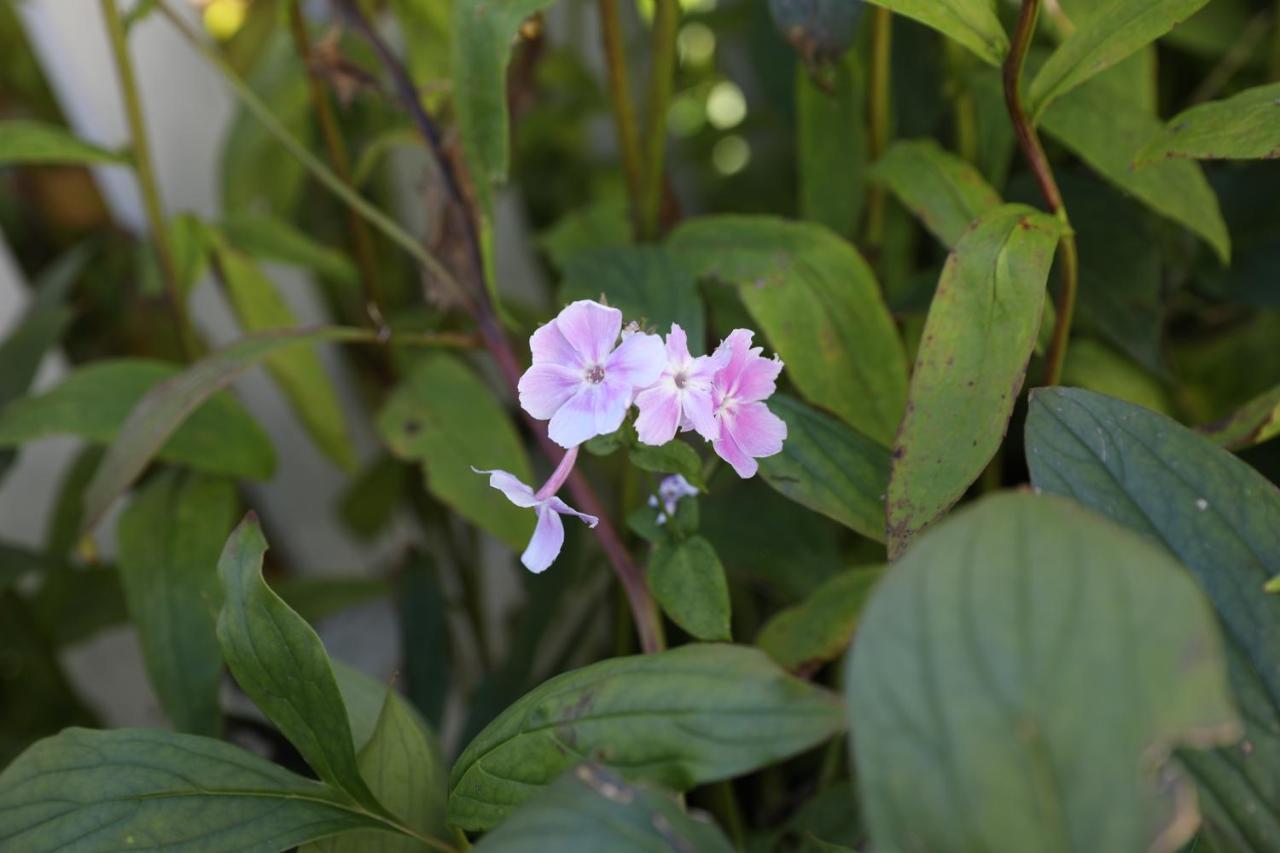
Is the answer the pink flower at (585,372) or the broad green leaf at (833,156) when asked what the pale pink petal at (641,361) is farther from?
the broad green leaf at (833,156)

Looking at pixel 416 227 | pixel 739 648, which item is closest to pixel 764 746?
pixel 739 648

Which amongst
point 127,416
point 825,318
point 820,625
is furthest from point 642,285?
point 127,416

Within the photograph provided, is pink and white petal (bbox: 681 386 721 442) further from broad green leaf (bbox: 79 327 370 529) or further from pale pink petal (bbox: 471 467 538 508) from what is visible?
broad green leaf (bbox: 79 327 370 529)

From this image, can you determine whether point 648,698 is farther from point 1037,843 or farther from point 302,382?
point 302,382

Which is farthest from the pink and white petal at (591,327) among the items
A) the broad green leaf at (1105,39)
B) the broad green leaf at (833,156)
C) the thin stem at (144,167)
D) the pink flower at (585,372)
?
the thin stem at (144,167)

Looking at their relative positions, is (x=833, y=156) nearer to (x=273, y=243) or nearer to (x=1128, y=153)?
(x=1128, y=153)
